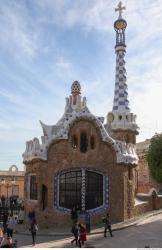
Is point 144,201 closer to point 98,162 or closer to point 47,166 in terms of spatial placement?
point 98,162

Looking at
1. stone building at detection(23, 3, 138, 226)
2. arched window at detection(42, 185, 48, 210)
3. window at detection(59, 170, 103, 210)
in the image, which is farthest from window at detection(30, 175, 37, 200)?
window at detection(59, 170, 103, 210)

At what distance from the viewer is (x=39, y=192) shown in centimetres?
2144

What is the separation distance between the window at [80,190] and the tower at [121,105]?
312 inches

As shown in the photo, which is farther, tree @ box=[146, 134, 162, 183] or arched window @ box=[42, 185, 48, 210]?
tree @ box=[146, 134, 162, 183]

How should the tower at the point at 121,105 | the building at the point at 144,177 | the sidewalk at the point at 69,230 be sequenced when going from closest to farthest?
the sidewalk at the point at 69,230 → the tower at the point at 121,105 → the building at the point at 144,177

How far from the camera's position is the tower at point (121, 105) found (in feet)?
95.9

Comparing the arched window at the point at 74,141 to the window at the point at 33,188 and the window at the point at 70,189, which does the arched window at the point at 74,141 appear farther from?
the window at the point at 33,188

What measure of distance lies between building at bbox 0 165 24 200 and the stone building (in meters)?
24.3

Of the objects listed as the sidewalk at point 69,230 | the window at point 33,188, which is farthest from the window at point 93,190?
the window at point 33,188

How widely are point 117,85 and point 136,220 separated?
12.1 metres

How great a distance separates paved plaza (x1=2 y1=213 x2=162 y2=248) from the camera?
53.3 ft

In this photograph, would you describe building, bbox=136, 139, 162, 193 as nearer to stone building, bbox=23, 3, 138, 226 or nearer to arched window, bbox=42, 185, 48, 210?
stone building, bbox=23, 3, 138, 226

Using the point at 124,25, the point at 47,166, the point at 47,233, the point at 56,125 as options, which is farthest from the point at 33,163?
the point at 124,25

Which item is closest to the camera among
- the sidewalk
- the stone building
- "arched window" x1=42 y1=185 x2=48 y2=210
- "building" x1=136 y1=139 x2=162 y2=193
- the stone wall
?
the sidewalk
